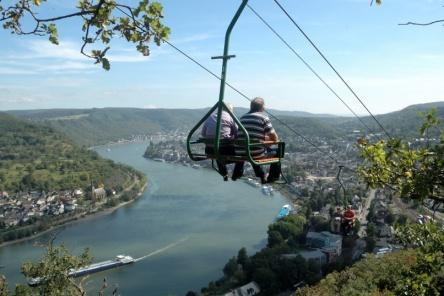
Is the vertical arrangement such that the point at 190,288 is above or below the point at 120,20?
below

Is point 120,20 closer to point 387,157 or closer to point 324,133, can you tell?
point 387,157

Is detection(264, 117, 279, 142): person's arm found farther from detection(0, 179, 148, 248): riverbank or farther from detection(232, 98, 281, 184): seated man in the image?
detection(0, 179, 148, 248): riverbank

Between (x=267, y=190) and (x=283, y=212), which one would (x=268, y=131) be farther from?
(x=267, y=190)

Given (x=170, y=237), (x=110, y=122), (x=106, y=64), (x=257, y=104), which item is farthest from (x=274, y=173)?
(x=110, y=122)

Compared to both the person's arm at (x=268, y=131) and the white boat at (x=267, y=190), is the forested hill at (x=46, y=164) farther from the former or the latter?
the person's arm at (x=268, y=131)

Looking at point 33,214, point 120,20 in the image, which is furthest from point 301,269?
point 33,214
